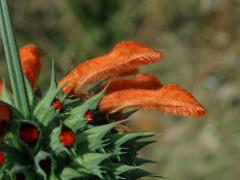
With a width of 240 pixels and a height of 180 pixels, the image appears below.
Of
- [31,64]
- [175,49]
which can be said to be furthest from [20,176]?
[175,49]

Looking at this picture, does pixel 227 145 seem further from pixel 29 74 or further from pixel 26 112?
pixel 26 112

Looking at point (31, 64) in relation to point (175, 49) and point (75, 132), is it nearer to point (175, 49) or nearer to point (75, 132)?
point (75, 132)

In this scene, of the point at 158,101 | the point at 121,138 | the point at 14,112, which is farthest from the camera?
the point at 158,101

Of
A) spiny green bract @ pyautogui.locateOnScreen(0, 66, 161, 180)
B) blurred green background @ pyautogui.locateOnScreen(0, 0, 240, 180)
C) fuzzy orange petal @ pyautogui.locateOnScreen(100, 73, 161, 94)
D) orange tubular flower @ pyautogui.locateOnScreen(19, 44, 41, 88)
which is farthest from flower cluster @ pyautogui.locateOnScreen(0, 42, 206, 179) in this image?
blurred green background @ pyautogui.locateOnScreen(0, 0, 240, 180)

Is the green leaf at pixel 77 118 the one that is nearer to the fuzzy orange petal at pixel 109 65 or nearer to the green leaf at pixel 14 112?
the green leaf at pixel 14 112

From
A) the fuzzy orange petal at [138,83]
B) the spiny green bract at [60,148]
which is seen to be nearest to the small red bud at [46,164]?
the spiny green bract at [60,148]

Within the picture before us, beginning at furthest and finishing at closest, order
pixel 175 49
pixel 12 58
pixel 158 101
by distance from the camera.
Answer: pixel 175 49
pixel 158 101
pixel 12 58

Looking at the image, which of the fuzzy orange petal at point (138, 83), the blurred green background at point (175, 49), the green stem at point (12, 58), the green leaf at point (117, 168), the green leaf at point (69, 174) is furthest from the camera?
the blurred green background at point (175, 49)

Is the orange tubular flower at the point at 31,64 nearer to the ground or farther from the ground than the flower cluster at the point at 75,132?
farther from the ground
